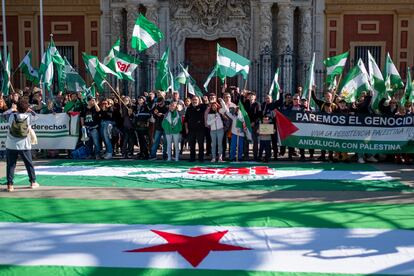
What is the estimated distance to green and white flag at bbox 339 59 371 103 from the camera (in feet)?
51.0

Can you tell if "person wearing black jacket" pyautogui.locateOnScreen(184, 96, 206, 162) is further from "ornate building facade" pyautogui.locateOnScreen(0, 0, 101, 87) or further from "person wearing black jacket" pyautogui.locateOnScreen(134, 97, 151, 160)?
"ornate building facade" pyautogui.locateOnScreen(0, 0, 101, 87)

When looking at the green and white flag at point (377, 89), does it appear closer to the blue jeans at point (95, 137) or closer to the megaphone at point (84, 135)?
the blue jeans at point (95, 137)

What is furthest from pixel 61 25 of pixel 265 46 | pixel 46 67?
pixel 265 46

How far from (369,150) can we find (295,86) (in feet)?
32.9

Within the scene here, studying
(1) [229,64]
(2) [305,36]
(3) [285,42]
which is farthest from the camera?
(2) [305,36]

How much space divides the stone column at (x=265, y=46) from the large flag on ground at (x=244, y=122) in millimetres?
8793

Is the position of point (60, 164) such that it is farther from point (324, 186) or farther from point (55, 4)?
point (55, 4)

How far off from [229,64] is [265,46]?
7.79m

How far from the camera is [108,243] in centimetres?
702

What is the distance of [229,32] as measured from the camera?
24.3 meters

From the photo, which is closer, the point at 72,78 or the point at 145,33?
the point at 145,33

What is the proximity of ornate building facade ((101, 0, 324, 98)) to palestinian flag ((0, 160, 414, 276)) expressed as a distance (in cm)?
1168

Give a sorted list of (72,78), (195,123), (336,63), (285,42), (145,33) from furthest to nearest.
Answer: (285,42)
(72,78)
(336,63)
(145,33)
(195,123)

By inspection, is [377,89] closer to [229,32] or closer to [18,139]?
[18,139]
